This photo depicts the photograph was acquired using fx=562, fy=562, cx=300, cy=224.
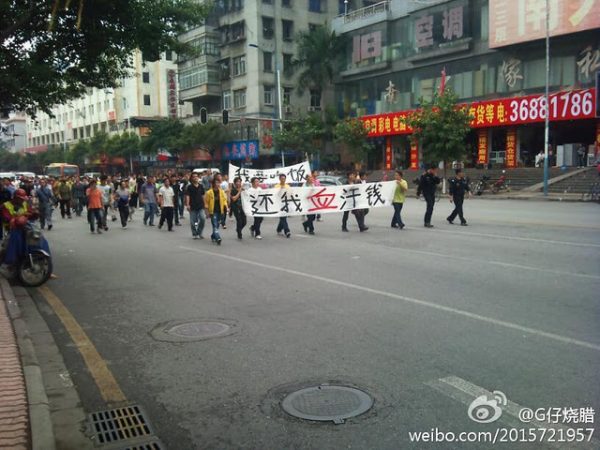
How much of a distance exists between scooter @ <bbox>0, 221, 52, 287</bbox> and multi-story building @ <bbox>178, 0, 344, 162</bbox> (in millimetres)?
46256

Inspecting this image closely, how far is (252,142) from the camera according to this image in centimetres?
5562

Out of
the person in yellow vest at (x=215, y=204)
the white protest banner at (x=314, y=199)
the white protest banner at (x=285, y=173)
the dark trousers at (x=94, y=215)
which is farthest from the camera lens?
the white protest banner at (x=285, y=173)

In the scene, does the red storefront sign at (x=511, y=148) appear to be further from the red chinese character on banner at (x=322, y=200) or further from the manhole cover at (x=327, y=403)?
the manhole cover at (x=327, y=403)

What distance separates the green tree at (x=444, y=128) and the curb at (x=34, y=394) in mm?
29810

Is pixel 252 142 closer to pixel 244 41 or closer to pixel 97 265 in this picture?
pixel 244 41

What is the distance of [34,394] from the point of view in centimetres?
439

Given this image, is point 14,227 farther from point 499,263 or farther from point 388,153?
point 388,153

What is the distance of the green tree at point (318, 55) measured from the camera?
54.0 meters

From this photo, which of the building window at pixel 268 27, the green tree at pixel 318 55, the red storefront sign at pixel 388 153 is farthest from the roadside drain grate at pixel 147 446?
the building window at pixel 268 27

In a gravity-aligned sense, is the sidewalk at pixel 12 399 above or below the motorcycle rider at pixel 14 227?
below

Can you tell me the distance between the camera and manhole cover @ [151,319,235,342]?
601 centimetres

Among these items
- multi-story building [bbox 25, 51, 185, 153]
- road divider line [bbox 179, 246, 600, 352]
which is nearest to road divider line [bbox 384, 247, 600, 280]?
road divider line [bbox 179, 246, 600, 352]

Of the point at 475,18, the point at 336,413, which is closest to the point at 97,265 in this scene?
the point at 336,413

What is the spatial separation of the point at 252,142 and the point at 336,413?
52.7 meters
